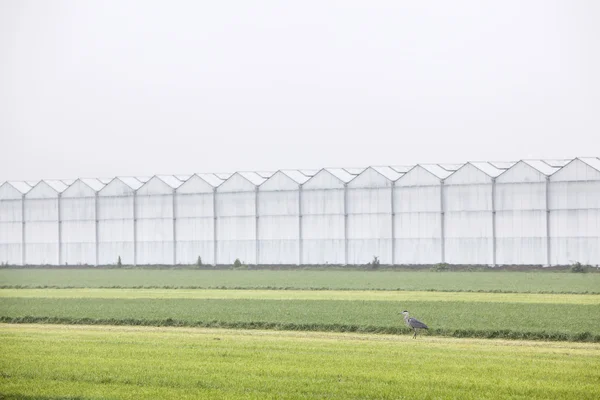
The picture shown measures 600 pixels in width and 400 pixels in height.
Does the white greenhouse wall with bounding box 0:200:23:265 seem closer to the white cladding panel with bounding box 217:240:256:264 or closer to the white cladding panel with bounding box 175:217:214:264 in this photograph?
the white cladding panel with bounding box 175:217:214:264

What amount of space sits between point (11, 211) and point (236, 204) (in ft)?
79.3

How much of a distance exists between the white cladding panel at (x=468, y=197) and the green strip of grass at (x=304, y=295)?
1065 inches

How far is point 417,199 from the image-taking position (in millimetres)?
82750

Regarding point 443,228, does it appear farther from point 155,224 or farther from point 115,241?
point 115,241

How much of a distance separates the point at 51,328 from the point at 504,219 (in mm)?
48647

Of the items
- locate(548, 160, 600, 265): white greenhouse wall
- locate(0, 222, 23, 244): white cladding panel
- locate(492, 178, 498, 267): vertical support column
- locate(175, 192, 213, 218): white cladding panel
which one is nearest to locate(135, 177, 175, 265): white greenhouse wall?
locate(175, 192, 213, 218): white cladding panel

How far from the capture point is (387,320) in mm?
36188

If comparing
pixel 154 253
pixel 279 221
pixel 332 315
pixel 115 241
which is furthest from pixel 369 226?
pixel 332 315

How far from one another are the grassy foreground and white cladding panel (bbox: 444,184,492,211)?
1914 inches

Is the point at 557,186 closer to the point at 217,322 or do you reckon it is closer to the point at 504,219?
the point at 504,219

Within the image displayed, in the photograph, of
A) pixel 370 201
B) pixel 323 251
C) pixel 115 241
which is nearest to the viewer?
pixel 370 201

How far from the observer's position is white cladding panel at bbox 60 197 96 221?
95688mm

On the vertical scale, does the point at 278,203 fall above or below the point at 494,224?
above

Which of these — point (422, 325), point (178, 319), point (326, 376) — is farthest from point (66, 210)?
point (326, 376)
